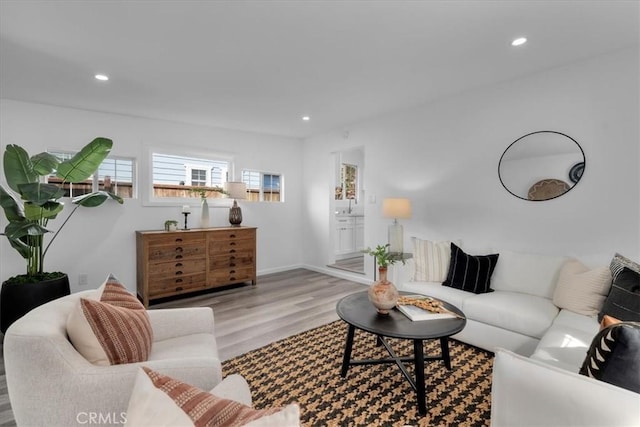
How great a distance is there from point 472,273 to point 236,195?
3389mm

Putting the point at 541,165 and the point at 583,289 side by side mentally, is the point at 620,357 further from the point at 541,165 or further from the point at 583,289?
the point at 541,165

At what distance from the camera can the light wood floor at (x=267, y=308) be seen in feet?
8.95

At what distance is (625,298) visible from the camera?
6.07ft

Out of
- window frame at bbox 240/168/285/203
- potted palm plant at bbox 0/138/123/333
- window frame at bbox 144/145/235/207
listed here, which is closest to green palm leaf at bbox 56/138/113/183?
potted palm plant at bbox 0/138/123/333

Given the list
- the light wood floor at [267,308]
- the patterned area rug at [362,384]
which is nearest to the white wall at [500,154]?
the light wood floor at [267,308]

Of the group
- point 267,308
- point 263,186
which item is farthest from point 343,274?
point 263,186

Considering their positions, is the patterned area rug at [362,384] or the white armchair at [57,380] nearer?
the white armchair at [57,380]

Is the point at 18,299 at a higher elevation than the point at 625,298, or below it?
below

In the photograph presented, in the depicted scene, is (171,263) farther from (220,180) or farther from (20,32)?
(20,32)

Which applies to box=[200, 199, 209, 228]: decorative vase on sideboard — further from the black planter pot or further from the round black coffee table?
the round black coffee table

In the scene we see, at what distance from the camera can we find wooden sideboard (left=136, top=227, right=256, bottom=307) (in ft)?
12.4

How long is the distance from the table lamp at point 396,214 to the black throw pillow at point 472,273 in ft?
2.79

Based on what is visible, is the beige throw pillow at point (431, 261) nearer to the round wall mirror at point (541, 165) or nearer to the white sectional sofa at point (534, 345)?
the white sectional sofa at point (534, 345)

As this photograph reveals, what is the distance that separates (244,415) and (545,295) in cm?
295
